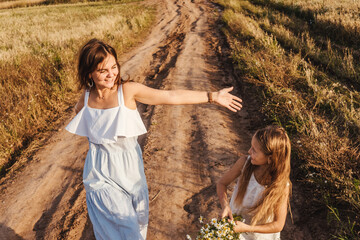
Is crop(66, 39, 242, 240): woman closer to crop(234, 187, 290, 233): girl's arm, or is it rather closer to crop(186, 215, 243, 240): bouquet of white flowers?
crop(186, 215, 243, 240): bouquet of white flowers

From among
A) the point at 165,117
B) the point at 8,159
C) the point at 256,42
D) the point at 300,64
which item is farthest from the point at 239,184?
the point at 256,42

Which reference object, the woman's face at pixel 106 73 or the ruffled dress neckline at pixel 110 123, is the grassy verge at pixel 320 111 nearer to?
the ruffled dress neckline at pixel 110 123

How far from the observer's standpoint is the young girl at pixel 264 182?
2.07 meters

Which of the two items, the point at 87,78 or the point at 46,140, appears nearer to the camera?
the point at 87,78

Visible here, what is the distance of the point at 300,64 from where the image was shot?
753 centimetres

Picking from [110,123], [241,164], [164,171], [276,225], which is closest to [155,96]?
[110,123]

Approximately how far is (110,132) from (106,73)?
468mm

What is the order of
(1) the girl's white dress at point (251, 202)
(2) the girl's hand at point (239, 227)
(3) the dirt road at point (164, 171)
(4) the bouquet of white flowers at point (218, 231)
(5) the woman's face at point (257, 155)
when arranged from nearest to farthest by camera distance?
(4) the bouquet of white flowers at point (218, 231) < (2) the girl's hand at point (239, 227) < (5) the woman's face at point (257, 155) < (1) the girl's white dress at point (251, 202) < (3) the dirt road at point (164, 171)

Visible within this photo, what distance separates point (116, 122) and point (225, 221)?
1.10 meters

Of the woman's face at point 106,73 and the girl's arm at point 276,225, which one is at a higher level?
the woman's face at point 106,73

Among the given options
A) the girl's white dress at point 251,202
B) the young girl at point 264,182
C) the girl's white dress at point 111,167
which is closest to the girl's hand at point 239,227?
the young girl at point 264,182

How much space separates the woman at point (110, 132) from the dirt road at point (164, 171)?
1309mm

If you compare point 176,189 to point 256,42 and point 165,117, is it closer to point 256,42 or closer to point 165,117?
point 165,117

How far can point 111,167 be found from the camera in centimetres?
222
